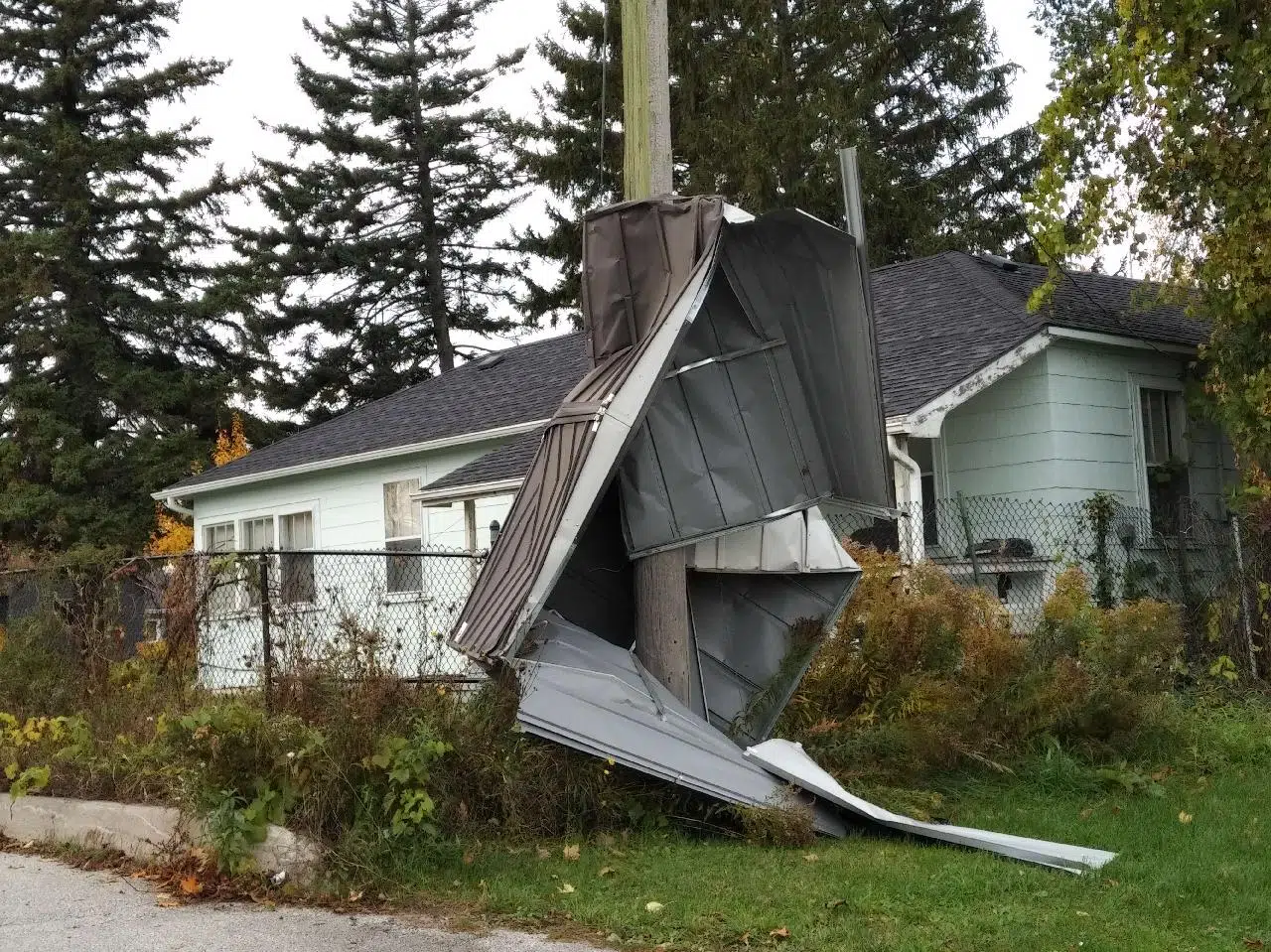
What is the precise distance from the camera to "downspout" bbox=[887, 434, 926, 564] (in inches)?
447

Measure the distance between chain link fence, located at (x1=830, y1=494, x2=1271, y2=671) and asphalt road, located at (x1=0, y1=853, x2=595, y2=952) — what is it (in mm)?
6730

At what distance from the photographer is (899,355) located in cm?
1404

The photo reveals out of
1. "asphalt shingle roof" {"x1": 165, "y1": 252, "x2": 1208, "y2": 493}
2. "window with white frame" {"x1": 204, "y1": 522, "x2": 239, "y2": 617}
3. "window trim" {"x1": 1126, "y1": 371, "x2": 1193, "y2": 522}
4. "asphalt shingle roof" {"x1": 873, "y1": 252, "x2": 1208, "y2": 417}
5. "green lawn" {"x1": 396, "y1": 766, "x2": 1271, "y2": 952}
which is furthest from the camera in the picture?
"window trim" {"x1": 1126, "y1": 371, "x2": 1193, "y2": 522}

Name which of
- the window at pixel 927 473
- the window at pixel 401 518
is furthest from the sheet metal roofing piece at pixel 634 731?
the window at pixel 401 518

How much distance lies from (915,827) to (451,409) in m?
13.8

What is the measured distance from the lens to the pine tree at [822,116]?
27938mm

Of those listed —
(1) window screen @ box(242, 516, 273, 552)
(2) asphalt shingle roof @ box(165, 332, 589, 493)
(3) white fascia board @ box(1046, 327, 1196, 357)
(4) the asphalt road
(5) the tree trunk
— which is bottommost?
(4) the asphalt road

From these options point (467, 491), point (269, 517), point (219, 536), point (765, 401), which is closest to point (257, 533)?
point (269, 517)

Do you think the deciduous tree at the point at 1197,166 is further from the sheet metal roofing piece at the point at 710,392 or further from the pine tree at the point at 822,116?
the pine tree at the point at 822,116

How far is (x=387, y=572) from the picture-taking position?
1680 cm

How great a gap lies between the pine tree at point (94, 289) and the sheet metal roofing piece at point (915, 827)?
25.5 metres

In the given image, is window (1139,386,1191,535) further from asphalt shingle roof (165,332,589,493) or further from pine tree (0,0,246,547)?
pine tree (0,0,246,547)

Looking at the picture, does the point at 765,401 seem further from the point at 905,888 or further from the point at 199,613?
the point at 199,613

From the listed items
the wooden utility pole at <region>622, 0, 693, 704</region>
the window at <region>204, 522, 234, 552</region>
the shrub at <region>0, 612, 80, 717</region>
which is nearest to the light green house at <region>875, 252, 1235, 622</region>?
the wooden utility pole at <region>622, 0, 693, 704</region>
